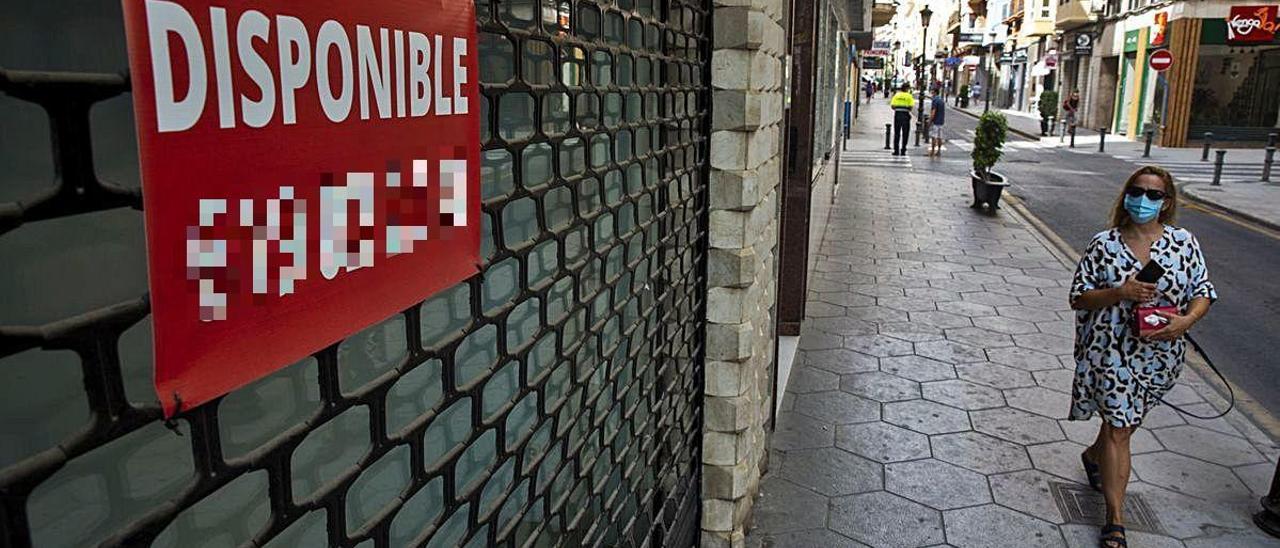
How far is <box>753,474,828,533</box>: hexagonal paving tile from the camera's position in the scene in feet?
14.3

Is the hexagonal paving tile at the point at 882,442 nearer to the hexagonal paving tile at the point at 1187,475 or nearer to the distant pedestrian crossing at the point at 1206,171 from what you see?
the hexagonal paving tile at the point at 1187,475

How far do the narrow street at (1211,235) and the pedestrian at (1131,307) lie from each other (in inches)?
107

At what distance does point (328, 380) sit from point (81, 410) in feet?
1.07

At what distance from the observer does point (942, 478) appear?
4.81m

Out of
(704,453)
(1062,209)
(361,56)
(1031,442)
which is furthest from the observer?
(1062,209)

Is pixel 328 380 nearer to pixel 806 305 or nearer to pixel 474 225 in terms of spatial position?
pixel 474 225

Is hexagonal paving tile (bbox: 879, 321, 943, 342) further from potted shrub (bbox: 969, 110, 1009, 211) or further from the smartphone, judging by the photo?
potted shrub (bbox: 969, 110, 1009, 211)

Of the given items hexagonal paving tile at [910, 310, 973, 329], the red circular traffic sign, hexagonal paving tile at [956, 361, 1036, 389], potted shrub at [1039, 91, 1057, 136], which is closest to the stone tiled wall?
hexagonal paving tile at [956, 361, 1036, 389]

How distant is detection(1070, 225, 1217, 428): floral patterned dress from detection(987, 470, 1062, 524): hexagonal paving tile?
611mm

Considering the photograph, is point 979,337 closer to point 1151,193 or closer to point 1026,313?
point 1026,313

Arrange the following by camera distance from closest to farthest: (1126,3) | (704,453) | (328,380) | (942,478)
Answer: (328,380)
(704,453)
(942,478)
(1126,3)

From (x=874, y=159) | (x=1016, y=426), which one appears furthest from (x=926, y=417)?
(x=874, y=159)

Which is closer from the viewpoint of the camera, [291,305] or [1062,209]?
[291,305]

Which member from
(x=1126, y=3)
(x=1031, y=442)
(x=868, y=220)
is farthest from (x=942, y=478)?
(x=1126, y=3)
